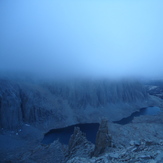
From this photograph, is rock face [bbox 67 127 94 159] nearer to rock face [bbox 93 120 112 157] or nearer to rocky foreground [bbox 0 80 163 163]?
rocky foreground [bbox 0 80 163 163]

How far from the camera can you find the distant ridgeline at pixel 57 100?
46.3 metres

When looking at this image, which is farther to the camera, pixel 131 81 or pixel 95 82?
pixel 131 81

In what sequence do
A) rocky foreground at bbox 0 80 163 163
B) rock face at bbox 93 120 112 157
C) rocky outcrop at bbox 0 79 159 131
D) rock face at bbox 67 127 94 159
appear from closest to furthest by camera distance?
rocky foreground at bbox 0 80 163 163, rock face at bbox 93 120 112 157, rock face at bbox 67 127 94 159, rocky outcrop at bbox 0 79 159 131

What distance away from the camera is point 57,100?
6438 centimetres

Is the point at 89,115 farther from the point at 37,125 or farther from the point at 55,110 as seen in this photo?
the point at 37,125

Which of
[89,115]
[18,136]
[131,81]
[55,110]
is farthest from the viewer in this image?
[131,81]

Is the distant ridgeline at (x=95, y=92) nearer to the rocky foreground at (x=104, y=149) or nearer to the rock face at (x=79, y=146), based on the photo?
the rocky foreground at (x=104, y=149)

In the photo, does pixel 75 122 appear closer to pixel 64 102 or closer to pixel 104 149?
pixel 64 102

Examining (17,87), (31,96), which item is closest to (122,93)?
(31,96)

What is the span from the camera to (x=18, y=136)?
40.8 metres

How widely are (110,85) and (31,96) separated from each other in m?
50.3

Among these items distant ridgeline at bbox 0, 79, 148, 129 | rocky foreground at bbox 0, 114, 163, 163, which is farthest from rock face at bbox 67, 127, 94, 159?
distant ridgeline at bbox 0, 79, 148, 129

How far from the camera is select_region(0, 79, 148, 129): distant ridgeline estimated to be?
46.3 meters

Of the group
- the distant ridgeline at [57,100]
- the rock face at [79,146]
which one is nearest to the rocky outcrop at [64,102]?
the distant ridgeline at [57,100]
